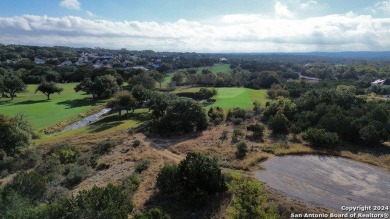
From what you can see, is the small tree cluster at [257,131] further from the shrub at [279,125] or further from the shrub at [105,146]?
the shrub at [105,146]

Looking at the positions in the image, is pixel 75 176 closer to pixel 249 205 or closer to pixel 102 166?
pixel 102 166

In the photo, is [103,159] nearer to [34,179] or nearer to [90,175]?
[90,175]

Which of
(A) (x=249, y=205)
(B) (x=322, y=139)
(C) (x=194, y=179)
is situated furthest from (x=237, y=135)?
(A) (x=249, y=205)

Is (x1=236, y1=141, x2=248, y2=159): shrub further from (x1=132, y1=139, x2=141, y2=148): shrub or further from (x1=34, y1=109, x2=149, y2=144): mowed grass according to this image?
(x1=34, y1=109, x2=149, y2=144): mowed grass

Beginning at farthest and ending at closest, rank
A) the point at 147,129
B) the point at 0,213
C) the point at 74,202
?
the point at 147,129 → the point at 74,202 → the point at 0,213

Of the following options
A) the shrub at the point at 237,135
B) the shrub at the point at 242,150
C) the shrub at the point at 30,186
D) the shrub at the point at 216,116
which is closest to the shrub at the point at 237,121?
the shrub at the point at 216,116

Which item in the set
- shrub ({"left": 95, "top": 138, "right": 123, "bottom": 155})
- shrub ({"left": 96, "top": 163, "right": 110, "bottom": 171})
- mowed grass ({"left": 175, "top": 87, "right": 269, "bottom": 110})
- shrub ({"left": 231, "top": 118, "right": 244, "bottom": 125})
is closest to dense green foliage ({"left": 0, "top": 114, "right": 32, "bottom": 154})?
shrub ({"left": 95, "top": 138, "right": 123, "bottom": 155})

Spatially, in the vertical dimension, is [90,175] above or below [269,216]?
below

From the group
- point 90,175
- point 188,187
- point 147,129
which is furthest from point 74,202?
point 147,129
